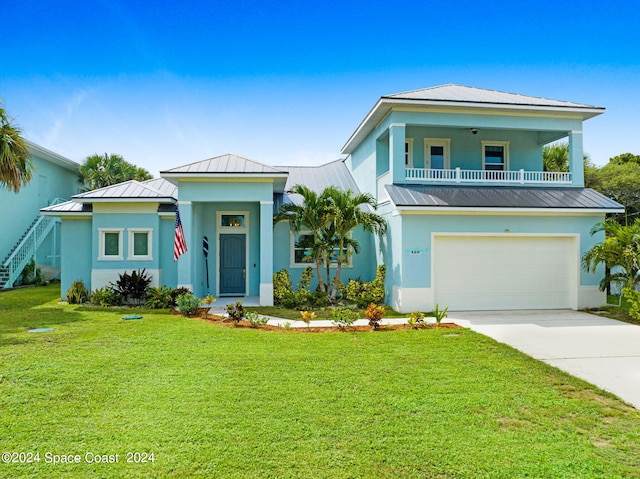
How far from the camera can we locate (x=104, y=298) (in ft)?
42.3

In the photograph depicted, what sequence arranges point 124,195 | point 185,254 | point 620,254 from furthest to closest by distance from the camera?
1. point 124,195
2. point 185,254
3. point 620,254

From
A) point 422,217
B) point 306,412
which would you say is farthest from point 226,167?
point 306,412

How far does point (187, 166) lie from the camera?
42.6 feet

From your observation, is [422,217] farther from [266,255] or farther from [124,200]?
[124,200]

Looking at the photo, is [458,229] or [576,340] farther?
[458,229]

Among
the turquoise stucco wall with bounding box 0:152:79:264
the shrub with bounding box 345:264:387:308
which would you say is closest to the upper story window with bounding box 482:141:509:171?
the shrub with bounding box 345:264:387:308

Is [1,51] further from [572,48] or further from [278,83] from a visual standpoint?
[572,48]

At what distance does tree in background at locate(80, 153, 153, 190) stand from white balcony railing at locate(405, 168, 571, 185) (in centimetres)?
1749

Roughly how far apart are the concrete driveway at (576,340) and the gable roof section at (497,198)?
11.4 ft

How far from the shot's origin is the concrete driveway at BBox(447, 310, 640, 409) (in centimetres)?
627

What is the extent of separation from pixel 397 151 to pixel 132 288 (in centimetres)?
1047

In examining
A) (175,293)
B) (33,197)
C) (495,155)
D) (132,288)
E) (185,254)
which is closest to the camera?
(175,293)

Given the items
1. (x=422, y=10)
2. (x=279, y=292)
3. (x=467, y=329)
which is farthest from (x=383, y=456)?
(x=422, y=10)

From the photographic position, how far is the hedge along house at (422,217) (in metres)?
12.3
